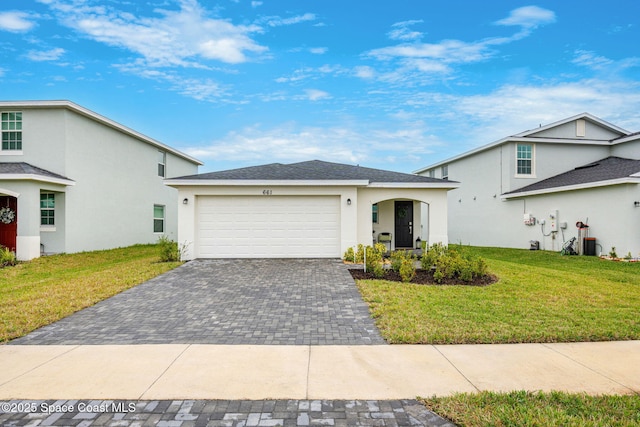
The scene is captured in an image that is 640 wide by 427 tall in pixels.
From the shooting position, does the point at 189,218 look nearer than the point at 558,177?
Yes

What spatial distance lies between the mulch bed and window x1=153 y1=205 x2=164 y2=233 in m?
15.4

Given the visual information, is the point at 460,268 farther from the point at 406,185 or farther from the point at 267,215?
the point at 267,215

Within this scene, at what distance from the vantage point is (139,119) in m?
21.5

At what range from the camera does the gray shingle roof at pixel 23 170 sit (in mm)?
13141

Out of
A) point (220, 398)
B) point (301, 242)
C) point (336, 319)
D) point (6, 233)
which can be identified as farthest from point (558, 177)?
point (6, 233)

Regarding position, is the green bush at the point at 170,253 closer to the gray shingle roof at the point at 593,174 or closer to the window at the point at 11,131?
the window at the point at 11,131

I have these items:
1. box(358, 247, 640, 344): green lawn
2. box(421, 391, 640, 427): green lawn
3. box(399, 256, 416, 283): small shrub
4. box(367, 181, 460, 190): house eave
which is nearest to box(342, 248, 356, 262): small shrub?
box(367, 181, 460, 190): house eave

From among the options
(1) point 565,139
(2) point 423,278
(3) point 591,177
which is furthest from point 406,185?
(1) point 565,139

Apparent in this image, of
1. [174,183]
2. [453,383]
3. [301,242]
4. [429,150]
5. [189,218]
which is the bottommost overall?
[453,383]

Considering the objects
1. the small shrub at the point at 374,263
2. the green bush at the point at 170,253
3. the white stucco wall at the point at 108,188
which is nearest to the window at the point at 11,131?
the white stucco wall at the point at 108,188

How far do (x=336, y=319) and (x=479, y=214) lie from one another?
18.9 m

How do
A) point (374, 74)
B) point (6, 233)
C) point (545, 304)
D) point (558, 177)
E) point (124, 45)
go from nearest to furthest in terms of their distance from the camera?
point (545, 304)
point (6, 233)
point (124, 45)
point (374, 74)
point (558, 177)

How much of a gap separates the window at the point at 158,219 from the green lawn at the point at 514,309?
55.1ft

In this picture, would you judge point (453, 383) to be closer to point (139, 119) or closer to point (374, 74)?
point (374, 74)
